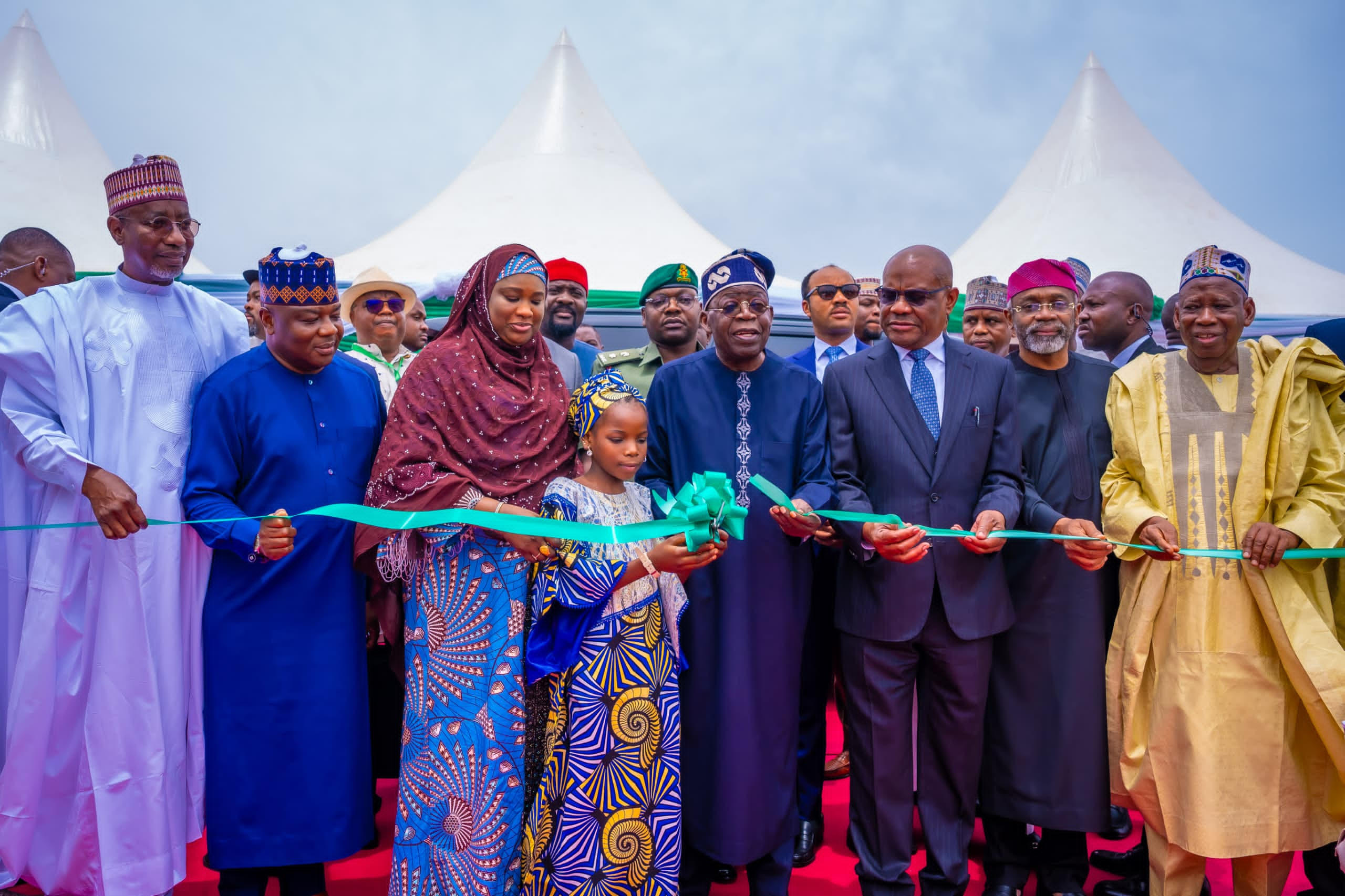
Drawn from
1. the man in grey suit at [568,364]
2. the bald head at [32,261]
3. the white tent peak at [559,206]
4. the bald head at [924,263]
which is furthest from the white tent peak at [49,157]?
the bald head at [924,263]

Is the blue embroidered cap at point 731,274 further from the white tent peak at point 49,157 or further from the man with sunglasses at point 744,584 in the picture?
the white tent peak at point 49,157

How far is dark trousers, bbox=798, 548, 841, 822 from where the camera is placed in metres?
4.09

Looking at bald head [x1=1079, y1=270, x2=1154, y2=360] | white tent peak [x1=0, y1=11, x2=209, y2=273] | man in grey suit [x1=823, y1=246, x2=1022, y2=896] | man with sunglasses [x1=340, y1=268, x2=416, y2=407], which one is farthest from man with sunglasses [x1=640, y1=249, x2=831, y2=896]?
white tent peak [x1=0, y1=11, x2=209, y2=273]

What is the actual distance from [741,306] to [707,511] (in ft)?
3.56

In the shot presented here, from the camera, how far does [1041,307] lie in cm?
395

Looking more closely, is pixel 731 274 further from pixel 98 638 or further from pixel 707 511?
pixel 98 638

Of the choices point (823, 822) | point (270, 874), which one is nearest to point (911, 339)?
point (823, 822)

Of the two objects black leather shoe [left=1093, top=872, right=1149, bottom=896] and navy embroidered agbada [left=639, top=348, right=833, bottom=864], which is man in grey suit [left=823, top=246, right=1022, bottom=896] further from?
black leather shoe [left=1093, top=872, right=1149, bottom=896]

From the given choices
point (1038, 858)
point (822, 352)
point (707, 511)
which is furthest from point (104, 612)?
point (822, 352)

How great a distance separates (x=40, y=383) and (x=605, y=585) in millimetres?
2184

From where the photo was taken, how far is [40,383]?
11.0ft

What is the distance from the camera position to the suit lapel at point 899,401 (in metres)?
3.60

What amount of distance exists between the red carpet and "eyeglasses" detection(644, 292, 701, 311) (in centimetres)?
273

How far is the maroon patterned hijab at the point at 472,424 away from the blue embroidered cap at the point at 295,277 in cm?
44
